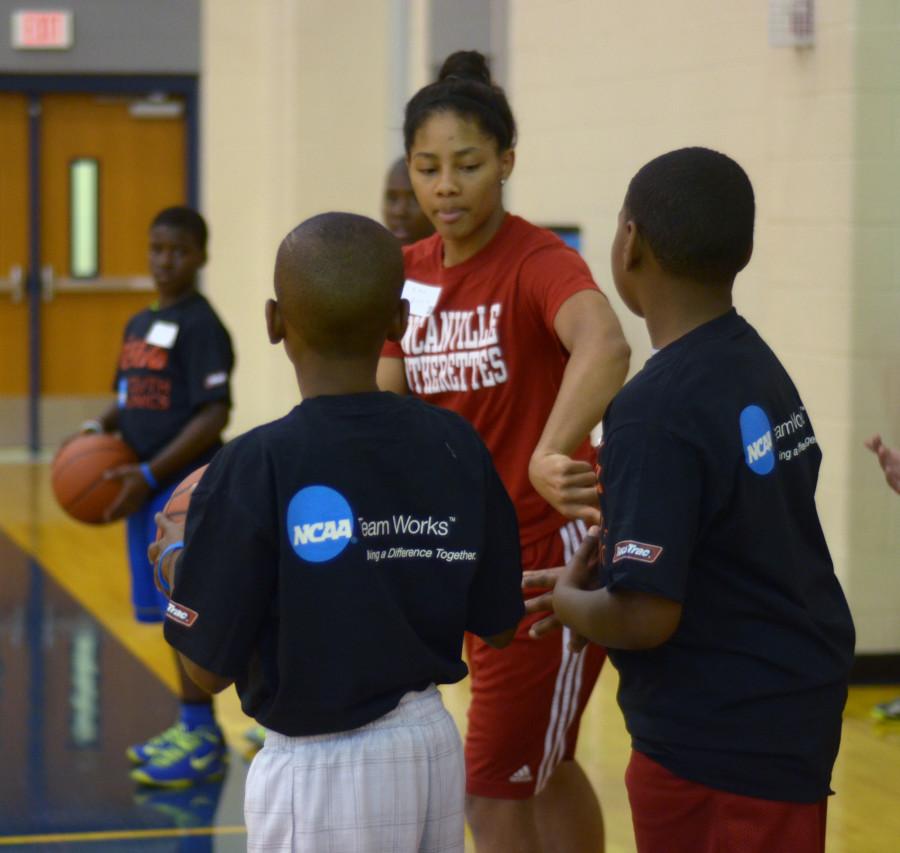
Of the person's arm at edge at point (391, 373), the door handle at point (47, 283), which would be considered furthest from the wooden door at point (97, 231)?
the person's arm at edge at point (391, 373)

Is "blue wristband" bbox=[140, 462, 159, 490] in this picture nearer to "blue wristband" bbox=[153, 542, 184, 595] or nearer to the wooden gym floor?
the wooden gym floor

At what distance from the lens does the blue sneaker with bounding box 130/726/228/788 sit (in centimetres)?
441

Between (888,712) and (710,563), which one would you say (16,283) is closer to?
(888,712)

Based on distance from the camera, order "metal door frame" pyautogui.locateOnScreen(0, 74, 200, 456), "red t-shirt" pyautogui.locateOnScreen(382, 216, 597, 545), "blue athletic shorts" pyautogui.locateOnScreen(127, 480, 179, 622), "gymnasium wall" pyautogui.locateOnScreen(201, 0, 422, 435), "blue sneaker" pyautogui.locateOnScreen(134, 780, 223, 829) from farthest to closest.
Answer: "metal door frame" pyautogui.locateOnScreen(0, 74, 200, 456) → "gymnasium wall" pyautogui.locateOnScreen(201, 0, 422, 435) → "blue athletic shorts" pyautogui.locateOnScreen(127, 480, 179, 622) → "blue sneaker" pyautogui.locateOnScreen(134, 780, 223, 829) → "red t-shirt" pyautogui.locateOnScreen(382, 216, 597, 545)

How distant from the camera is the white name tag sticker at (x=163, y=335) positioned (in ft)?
14.9

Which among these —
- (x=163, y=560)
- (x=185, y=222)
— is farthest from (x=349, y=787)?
(x=185, y=222)

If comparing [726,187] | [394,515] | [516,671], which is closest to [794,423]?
[726,187]

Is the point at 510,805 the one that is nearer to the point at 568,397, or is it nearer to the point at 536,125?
the point at 568,397

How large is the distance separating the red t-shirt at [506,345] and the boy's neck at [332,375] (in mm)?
810

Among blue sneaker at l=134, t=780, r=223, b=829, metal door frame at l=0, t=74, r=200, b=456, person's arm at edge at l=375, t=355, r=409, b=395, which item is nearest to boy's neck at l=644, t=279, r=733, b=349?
person's arm at edge at l=375, t=355, r=409, b=395

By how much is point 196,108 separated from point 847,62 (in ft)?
23.2

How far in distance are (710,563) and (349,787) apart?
569mm

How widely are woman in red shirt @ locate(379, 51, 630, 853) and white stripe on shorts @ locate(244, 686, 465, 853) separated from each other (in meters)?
0.83

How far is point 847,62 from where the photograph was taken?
5.12 meters
